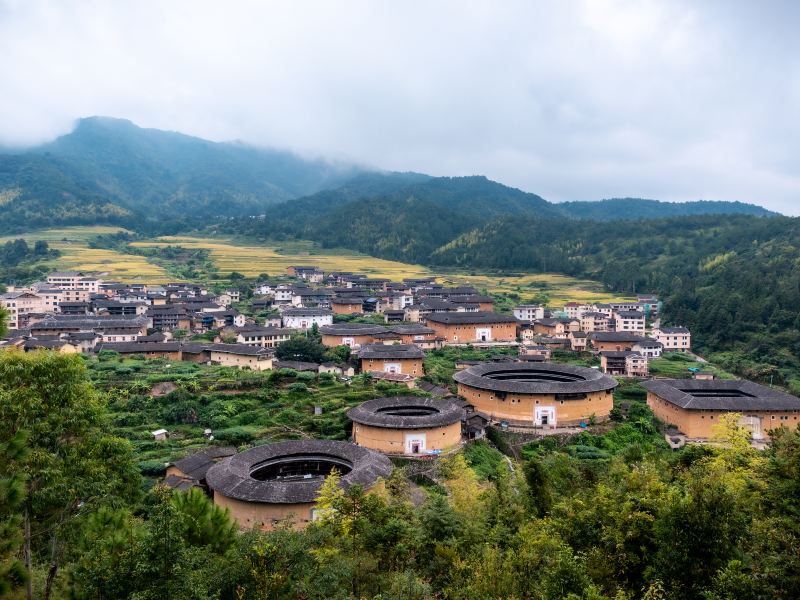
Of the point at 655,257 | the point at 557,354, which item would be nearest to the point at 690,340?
the point at 557,354

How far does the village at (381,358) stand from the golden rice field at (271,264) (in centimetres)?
1109

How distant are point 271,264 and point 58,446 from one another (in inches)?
3552

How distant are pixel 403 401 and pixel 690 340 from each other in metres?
43.3

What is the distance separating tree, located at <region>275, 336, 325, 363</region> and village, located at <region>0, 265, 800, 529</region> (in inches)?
8.0

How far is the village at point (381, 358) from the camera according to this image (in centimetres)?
2456

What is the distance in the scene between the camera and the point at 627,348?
178 feet

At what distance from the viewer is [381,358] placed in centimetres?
4312

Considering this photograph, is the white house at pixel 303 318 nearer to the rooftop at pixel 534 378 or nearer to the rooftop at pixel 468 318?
the rooftop at pixel 468 318

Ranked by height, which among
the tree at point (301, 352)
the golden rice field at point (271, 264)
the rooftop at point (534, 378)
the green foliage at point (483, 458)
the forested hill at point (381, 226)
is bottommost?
the green foliage at point (483, 458)

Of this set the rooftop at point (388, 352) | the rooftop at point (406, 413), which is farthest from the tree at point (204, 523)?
the rooftop at point (388, 352)

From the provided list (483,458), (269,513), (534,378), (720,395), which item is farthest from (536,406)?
(269,513)

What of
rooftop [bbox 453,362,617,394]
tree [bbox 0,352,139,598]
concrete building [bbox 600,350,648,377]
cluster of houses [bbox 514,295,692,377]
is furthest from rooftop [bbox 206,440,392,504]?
cluster of houses [bbox 514,295,692,377]

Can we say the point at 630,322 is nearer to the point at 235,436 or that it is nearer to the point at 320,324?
the point at 320,324

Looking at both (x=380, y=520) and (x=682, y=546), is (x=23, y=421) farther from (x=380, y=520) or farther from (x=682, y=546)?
(x=682, y=546)
